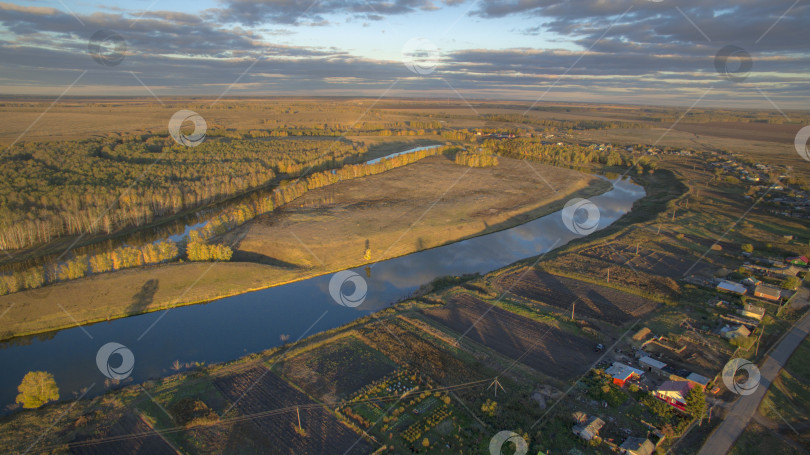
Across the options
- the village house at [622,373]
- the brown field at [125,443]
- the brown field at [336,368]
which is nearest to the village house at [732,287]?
the village house at [622,373]

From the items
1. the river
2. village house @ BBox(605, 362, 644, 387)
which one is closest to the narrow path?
village house @ BBox(605, 362, 644, 387)

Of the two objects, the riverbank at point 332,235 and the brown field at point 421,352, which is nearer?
the brown field at point 421,352

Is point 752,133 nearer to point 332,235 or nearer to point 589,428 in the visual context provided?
point 332,235

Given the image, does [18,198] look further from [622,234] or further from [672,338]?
[622,234]

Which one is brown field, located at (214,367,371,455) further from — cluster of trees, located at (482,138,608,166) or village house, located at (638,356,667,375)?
cluster of trees, located at (482,138,608,166)

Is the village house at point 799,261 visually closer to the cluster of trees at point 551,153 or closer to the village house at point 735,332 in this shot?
the village house at point 735,332

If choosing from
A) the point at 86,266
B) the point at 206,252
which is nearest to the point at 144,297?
the point at 206,252
